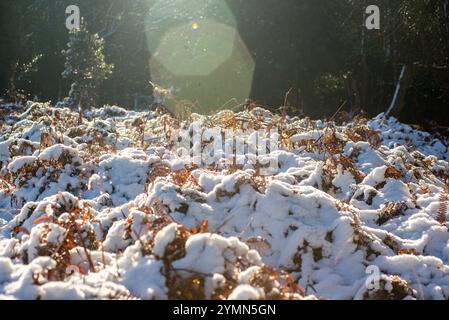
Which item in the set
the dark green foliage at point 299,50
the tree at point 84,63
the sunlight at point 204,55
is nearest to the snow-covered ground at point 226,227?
the tree at point 84,63

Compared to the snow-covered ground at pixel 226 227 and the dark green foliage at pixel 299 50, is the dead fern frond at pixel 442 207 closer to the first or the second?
the snow-covered ground at pixel 226 227

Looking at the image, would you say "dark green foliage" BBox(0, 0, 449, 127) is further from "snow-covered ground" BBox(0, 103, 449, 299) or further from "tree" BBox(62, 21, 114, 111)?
"snow-covered ground" BBox(0, 103, 449, 299)

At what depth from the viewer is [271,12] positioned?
75.0 ft

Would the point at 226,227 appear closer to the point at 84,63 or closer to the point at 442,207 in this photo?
the point at 442,207

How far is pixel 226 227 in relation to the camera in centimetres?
404

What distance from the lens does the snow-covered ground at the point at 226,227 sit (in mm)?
2852

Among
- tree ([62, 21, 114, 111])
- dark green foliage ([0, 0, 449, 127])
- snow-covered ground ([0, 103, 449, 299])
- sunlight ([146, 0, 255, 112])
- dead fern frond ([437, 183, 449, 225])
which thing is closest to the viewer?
snow-covered ground ([0, 103, 449, 299])

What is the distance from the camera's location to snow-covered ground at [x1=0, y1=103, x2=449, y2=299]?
2852 millimetres

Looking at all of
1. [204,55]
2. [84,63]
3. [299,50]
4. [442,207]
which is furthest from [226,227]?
[299,50]

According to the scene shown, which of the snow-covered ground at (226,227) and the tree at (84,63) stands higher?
the tree at (84,63)

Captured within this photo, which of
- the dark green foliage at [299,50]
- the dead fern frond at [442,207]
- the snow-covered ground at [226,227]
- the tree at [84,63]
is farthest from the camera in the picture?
the dark green foliage at [299,50]

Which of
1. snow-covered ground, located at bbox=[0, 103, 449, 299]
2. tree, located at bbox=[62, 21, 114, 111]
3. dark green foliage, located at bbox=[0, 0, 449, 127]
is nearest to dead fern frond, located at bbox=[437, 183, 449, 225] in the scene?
snow-covered ground, located at bbox=[0, 103, 449, 299]
